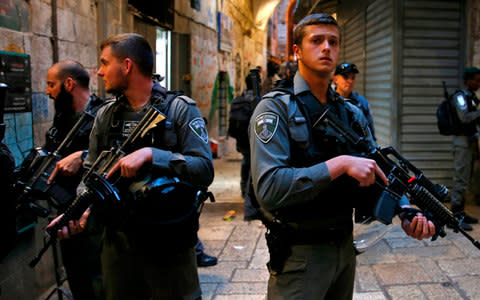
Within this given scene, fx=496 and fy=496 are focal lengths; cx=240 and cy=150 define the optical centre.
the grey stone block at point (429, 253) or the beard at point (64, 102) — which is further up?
the beard at point (64, 102)

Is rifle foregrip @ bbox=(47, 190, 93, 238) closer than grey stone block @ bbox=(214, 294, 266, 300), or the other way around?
rifle foregrip @ bbox=(47, 190, 93, 238)

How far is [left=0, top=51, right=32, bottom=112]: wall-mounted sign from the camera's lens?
3.74 m

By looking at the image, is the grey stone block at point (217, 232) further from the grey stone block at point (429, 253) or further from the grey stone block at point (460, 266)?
the grey stone block at point (460, 266)

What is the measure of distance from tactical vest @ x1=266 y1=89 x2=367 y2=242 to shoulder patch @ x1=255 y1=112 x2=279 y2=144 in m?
0.08

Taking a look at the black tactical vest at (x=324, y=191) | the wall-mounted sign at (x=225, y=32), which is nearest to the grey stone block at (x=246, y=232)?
the black tactical vest at (x=324, y=191)

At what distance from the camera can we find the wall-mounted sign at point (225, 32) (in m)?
14.0

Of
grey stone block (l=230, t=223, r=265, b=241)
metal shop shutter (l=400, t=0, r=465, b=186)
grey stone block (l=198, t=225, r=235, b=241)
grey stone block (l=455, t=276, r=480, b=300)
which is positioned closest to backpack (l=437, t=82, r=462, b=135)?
metal shop shutter (l=400, t=0, r=465, b=186)

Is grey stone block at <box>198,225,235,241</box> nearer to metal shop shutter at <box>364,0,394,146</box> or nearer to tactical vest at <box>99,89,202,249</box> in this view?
metal shop shutter at <box>364,0,394,146</box>

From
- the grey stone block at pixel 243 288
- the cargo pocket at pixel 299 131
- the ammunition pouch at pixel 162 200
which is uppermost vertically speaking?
the cargo pocket at pixel 299 131

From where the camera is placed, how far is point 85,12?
17.5 feet

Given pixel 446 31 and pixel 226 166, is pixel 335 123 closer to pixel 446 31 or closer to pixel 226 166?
pixel 446 31

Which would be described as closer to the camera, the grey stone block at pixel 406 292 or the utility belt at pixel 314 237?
the utility belt at pixel 314 237

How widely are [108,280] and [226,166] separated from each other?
8.74 metres

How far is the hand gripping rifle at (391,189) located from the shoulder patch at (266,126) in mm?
196
